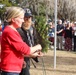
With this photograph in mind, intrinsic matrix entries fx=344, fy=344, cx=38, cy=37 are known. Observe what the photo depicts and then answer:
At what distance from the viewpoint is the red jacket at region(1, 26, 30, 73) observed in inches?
167

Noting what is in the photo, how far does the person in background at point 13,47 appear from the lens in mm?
4254

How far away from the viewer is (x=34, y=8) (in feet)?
170

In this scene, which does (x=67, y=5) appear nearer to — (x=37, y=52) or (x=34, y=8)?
(x=34, y=8)

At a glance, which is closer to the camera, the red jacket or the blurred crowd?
the red jacket

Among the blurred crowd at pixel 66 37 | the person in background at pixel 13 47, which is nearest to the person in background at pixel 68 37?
the blurred crowd at pixel 66 37

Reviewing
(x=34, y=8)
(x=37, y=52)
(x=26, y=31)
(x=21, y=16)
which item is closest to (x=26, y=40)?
(x=26, y=31)

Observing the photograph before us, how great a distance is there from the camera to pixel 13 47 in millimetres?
4277

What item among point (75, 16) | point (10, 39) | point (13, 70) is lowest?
point (75, 16)

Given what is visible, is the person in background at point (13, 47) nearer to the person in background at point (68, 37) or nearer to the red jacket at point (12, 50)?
the red jacket at point (12, 50)

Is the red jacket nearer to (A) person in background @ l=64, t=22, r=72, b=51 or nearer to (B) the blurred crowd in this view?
(B) the blurred crowd

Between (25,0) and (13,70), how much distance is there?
168ft

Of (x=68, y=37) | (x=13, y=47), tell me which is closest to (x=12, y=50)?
(x=13, y=47)

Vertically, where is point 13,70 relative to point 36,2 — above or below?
above

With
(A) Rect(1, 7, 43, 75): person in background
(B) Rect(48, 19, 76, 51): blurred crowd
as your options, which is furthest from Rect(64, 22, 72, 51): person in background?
(A) Rect(1, 7, 43, 75): person in background
